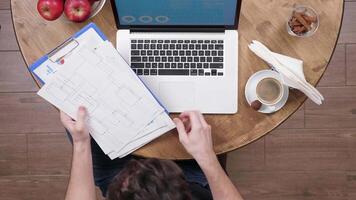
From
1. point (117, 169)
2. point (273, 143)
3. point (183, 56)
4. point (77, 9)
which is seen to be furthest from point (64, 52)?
point (273, 143)

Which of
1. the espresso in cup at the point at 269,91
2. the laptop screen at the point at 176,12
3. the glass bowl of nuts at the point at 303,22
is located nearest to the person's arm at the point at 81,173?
the laptop screen at the point at 176,12

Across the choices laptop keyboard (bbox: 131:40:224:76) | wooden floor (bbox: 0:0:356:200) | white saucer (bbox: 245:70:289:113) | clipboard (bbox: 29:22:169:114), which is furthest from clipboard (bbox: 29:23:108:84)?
wooden floor (bbox: 0:0:356:200)

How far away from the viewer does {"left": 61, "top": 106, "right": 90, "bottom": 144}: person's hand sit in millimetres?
1124

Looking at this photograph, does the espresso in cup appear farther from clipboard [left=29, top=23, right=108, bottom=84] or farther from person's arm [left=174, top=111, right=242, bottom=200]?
clipboard [left=29, top=23, right=108, bottom=84]

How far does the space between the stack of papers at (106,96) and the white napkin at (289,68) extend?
29 centimetres

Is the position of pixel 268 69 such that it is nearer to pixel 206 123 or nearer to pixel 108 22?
pixel 206 123

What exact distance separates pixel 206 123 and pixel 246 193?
0.75 metres

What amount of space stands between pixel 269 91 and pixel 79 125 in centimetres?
48

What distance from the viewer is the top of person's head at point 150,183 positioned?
39.4 inches

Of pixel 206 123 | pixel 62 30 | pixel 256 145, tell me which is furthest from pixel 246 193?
pixel 62 30

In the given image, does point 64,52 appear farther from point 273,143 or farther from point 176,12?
point 273,143

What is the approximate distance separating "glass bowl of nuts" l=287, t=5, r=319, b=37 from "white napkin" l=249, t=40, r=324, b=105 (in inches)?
2.9

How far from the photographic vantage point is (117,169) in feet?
4.43

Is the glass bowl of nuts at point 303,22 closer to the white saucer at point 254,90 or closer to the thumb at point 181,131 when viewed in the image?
the white saucer at point 254,90
